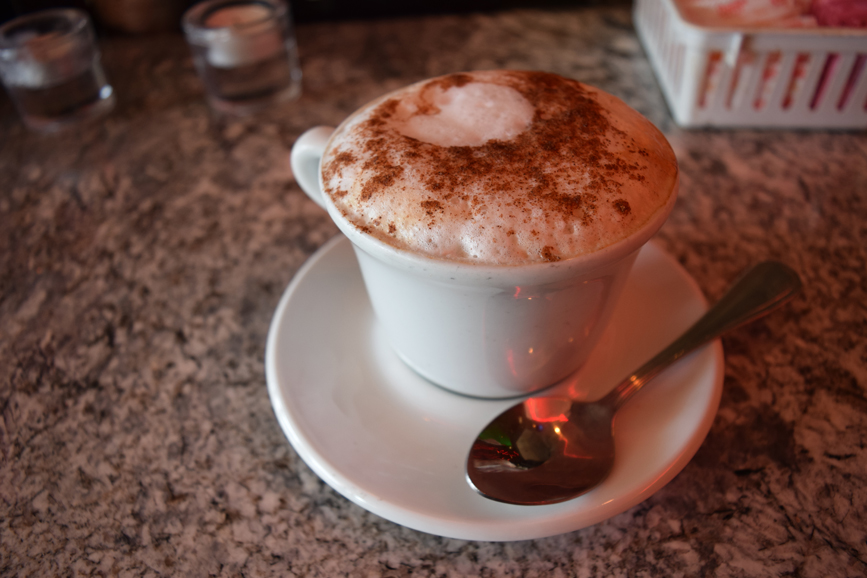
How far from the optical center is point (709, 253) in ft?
2.49

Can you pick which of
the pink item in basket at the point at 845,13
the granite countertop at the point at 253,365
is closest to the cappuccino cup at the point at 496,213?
the granite countertop at the point at 253,365

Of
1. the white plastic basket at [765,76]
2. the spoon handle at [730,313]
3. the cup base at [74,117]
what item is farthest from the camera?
the cup base at [74,117]

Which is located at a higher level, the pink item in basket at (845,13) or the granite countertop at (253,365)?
the pink item in basket at (845,13)

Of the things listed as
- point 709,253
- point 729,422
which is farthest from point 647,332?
point 709,253

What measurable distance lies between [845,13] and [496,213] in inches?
31.8

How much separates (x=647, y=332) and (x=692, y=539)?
0.67ft

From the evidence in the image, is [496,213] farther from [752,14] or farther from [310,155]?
[752,14]

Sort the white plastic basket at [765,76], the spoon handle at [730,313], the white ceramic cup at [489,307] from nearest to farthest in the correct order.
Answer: the white ceramic cup at [489,307] < the spoon handle at [730,313] < the white plastic basket at [765,76]

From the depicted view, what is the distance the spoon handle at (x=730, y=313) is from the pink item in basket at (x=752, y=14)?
0.46 m

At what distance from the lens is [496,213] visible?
406mm

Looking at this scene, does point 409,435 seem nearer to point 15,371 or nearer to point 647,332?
point 647,332

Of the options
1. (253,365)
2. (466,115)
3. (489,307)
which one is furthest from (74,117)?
(489,307)

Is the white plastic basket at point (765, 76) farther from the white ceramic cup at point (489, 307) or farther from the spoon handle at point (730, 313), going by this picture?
the white ceramic cup at point (489, 307)

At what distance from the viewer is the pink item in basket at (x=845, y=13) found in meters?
0.84
